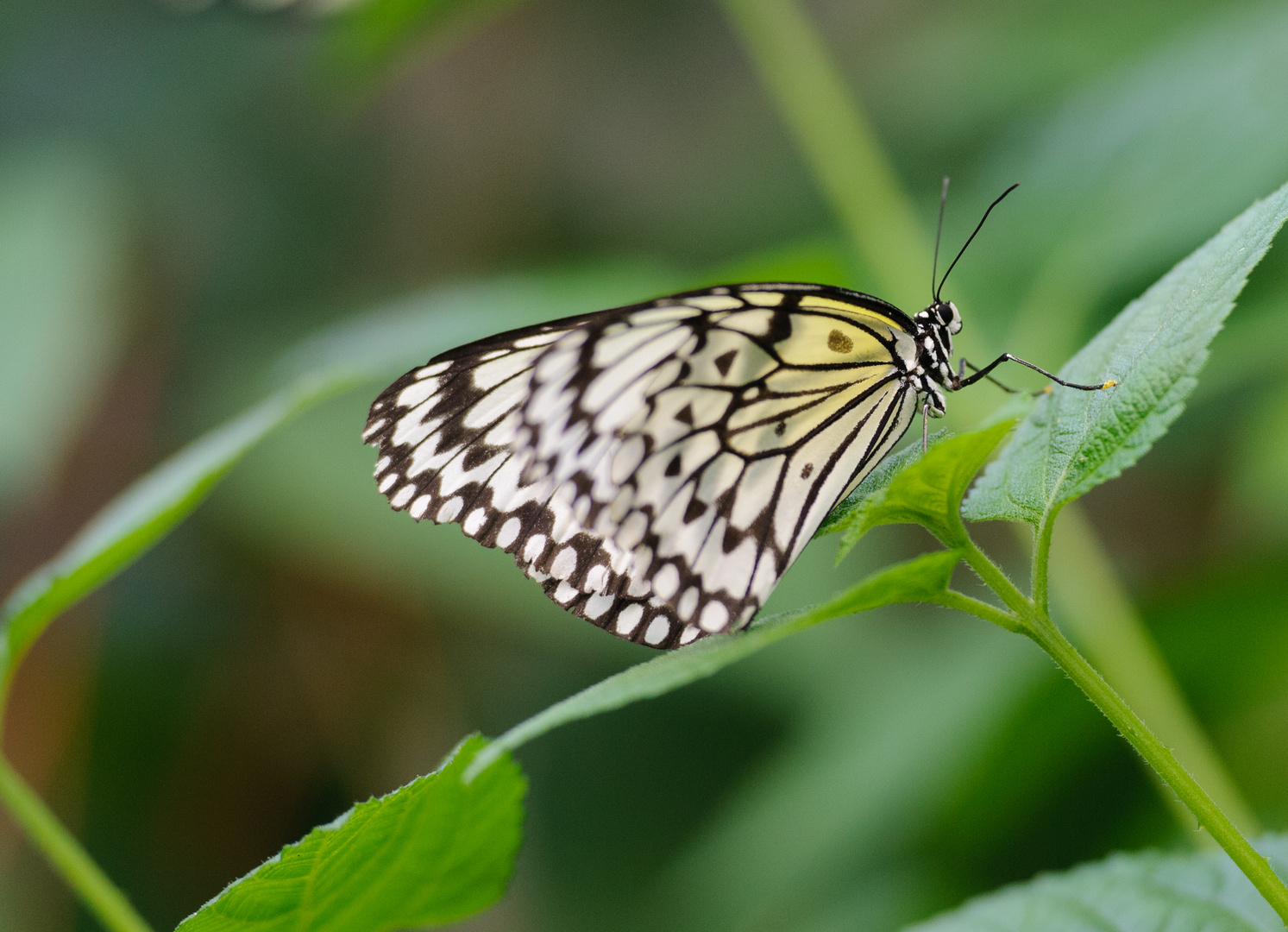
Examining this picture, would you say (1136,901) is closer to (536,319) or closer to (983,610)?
(983,610)

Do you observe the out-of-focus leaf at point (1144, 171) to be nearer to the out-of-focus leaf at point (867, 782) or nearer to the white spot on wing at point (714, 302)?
the out-of-focus leaf at point (867, 782)

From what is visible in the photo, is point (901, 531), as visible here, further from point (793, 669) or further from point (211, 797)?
point (211, 797)

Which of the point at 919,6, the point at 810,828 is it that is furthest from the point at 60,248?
the point at 919,6

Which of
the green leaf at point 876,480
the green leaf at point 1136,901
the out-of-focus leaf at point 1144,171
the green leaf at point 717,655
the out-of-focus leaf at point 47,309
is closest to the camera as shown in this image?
the green leaf at point 717,655

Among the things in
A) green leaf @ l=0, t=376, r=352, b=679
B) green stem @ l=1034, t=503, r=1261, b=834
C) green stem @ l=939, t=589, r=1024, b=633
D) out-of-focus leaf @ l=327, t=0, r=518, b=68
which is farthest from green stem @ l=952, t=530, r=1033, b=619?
out-of-focus leaf @ l=327, t=0, r=518, b=68

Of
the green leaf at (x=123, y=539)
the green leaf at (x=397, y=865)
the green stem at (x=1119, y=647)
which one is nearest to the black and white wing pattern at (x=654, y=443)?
the green leaf at (x=123, y=539)
